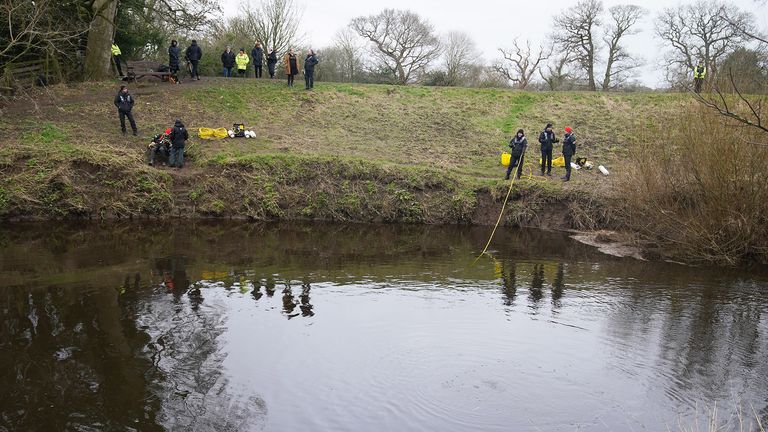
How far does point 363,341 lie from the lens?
9.44 meters

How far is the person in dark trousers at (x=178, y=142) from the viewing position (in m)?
19.9

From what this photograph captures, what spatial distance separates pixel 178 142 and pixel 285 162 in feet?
11.8

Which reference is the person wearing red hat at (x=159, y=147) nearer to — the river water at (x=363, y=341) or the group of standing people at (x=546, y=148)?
the river water at (x=363, y=341)

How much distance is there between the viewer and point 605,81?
134ft

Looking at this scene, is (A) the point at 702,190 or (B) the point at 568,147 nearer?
(A) the point at 702,190

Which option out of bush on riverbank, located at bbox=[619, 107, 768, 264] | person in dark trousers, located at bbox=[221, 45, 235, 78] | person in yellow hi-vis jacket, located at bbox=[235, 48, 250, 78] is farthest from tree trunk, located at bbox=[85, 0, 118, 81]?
bush on riverbank, located at bbox=[619, 107, 768, 264]

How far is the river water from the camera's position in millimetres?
7238

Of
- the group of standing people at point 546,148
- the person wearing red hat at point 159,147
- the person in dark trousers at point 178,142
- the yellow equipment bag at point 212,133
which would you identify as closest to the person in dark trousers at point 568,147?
the group of standing people at point 546,148

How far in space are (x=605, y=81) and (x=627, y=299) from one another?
3230 cm

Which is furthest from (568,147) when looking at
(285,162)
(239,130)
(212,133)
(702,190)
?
(212,133)

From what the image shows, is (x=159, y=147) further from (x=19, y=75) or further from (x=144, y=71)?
(x=19, y=75)

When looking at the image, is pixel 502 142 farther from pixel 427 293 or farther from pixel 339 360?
pixel 339 360

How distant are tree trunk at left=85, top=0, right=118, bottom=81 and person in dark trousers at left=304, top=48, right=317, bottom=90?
8.29 meters

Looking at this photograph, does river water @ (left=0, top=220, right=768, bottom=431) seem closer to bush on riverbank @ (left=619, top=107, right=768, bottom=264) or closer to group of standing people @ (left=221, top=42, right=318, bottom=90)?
bush on riverbank @ (left=619, top=107, right=768, bottom=264)
